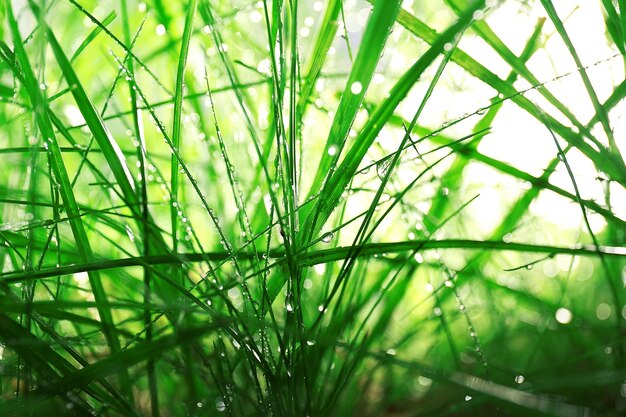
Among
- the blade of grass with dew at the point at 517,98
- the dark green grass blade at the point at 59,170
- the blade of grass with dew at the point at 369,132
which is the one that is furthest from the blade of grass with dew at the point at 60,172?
the blade of grass with dew at the point at 517,98

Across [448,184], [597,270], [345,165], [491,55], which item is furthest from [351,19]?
[345,165]

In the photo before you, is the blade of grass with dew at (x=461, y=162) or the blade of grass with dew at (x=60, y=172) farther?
the blade of grass with dew at (x=461, y=162)

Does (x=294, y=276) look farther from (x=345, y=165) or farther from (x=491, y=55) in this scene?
(x=491, y=55)

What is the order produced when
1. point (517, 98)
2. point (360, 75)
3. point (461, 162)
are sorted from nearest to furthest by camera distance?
point (360, 75)
point (517, 98)
point (461, 162)

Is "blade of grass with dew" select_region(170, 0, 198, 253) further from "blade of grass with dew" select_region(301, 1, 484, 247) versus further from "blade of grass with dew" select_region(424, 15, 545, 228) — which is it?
"blade of grass with dew" select_region(424, 15, 545, 228)

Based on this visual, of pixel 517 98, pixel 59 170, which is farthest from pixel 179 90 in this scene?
pixel 517 98

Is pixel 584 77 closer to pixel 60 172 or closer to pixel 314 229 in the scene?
pixel 314 229

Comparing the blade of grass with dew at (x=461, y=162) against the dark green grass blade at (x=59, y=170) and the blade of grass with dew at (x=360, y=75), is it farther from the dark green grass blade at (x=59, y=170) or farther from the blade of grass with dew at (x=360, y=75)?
the dark green grass blade at (x=59, y=170)

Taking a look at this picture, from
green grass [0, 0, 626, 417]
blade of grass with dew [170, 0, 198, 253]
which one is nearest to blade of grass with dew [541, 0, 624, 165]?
green grass [0, 0, 626, 417]
